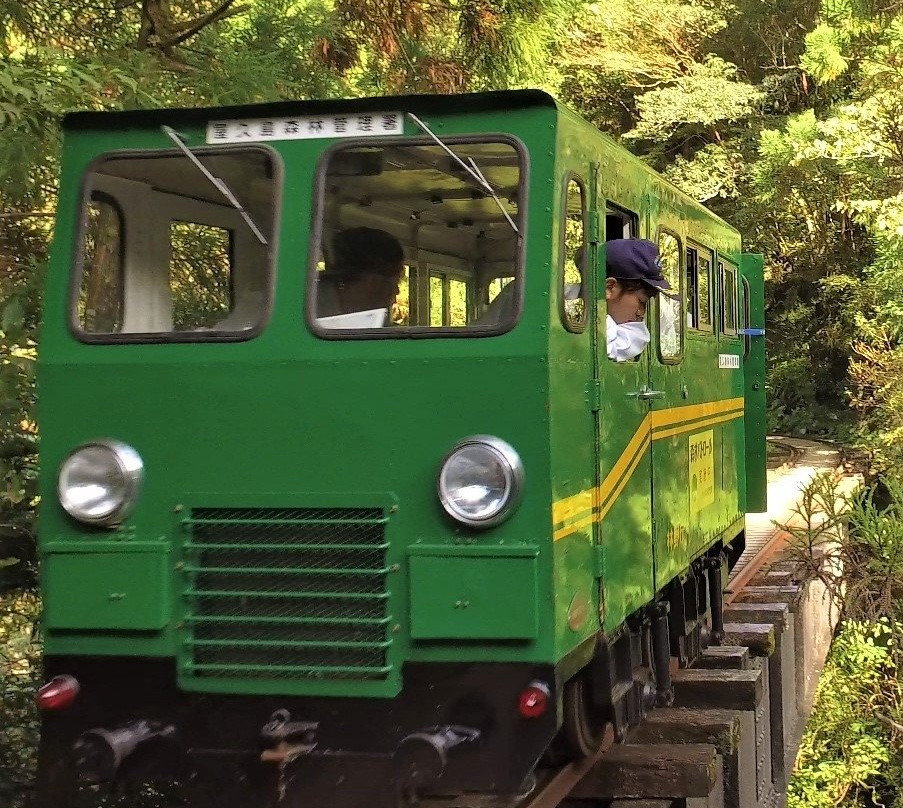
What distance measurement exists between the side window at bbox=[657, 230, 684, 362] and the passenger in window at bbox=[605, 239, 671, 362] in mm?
478

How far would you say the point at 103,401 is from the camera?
496cm

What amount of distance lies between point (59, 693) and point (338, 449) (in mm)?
1267

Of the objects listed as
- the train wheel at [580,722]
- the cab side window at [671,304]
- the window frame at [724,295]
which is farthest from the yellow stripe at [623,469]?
the window frame at [724,295]

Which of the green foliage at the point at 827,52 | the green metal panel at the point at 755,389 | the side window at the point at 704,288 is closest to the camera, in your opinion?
the side window at the point at 704,288

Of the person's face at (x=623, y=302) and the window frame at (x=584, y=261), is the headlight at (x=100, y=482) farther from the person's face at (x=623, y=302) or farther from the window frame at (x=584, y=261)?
the person's face at (x=623, y=302)

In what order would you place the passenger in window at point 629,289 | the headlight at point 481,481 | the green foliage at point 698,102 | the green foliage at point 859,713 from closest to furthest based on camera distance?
the headlight at point 481,481, the passenger in window at point 629,289, the green foliage at point 859,713, the green foliage at point 698,102

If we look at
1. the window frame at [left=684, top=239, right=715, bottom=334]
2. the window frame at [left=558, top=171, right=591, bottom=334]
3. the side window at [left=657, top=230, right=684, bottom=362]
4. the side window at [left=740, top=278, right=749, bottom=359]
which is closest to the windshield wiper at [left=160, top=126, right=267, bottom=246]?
the window frame at [left=558, top=171, right=591, bottom=334]

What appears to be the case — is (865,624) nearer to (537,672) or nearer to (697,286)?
(697,286)

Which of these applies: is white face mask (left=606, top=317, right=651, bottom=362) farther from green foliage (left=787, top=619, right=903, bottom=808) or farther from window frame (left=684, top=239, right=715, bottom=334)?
green foliage (left=787, top=619, right=903, bottom=808)

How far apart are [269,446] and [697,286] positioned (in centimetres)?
352

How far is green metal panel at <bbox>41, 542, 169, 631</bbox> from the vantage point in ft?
15.9

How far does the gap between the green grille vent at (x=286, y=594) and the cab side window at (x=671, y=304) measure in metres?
2.19

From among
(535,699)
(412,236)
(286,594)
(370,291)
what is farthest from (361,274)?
(535,699)

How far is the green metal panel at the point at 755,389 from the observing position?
1079 centimetres
